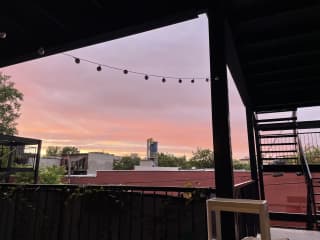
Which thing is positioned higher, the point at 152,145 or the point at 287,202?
the point at 152,145

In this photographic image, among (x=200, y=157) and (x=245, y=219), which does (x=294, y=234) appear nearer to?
(x=245, y=219)

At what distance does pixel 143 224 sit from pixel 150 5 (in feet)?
6.48

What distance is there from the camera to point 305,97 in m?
4.46

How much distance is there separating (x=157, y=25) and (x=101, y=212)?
190 cm

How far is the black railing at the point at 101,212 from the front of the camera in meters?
2.03

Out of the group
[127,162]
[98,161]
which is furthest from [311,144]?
[127,162]

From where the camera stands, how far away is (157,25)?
2.11 metres

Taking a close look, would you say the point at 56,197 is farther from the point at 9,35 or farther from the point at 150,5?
the point at 150,5

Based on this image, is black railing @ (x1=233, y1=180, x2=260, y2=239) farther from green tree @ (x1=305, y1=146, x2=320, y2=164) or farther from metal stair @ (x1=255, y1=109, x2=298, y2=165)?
green tree @ (x1=305, y1=146, x2=320, y2=164)

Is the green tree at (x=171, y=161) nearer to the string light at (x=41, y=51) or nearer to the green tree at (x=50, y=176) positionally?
the green tree at (x=50, y=176)

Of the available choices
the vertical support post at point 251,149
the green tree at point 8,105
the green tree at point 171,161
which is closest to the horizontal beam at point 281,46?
the vertical support post at point 251,149

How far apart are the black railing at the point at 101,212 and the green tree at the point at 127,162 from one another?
24.7 meters

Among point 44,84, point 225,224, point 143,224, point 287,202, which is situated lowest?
point 287,202

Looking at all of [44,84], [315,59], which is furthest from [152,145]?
[315,59]
